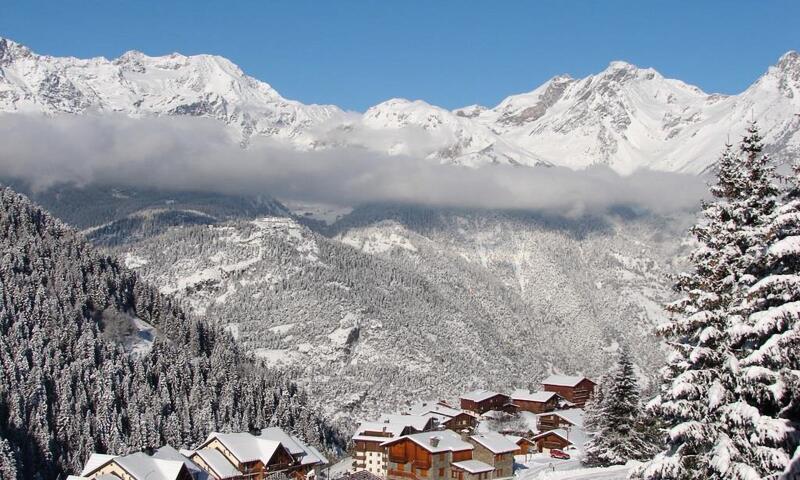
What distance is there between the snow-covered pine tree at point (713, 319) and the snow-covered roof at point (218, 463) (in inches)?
2908

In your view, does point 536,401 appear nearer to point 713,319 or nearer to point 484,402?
point 484,402

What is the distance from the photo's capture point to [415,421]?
13688cm

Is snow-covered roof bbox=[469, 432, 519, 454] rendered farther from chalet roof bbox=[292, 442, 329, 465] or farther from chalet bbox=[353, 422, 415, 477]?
chalet roof bbox=[292, 442, 329, 465]

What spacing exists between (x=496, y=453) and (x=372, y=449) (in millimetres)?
23837

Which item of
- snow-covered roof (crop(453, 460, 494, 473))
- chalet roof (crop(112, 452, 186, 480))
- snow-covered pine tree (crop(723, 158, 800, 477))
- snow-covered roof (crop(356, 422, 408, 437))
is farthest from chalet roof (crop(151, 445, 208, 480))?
snow-covered pine tree (crop(723, 158, 800, 477))

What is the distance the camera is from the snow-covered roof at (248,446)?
95.6m

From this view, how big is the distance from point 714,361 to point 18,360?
11672 cm

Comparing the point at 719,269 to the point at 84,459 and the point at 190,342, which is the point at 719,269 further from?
the point at 190,342

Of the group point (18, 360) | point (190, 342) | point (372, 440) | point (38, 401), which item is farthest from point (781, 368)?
point (190, 342)

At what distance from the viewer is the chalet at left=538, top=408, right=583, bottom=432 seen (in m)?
143

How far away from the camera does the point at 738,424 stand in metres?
23.4

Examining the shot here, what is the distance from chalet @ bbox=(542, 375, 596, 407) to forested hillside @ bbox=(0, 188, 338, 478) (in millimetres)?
55966

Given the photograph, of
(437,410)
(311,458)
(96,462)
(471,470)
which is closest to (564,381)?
(437,410)

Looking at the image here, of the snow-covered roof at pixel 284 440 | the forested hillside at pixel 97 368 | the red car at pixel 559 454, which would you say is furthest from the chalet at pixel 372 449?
the red car at pixel 559 454
